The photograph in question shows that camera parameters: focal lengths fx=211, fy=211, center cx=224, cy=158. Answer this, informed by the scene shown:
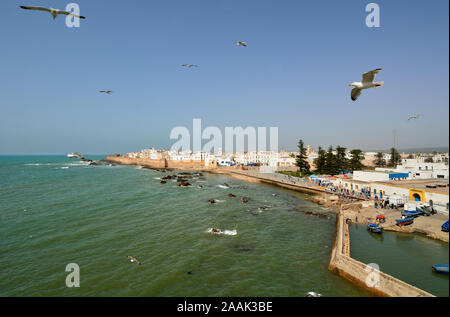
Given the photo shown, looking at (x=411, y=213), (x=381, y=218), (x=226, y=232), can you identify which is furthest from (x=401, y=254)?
(x=226, y=232)

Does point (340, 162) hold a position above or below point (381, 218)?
above

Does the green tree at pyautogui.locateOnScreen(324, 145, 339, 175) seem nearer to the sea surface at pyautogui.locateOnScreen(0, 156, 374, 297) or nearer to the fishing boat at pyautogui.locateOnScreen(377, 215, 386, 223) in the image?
the sea surface at pyautogui.locateOnScreen(0, 156, 374, 297)

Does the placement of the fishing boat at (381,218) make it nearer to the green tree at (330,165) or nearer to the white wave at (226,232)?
the white wave at (226,232)

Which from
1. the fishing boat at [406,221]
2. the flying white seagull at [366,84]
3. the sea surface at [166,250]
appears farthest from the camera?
the fishing boat at [406,221]

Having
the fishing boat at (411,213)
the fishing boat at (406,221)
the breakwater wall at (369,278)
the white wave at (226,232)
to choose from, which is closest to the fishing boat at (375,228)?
the fishing boat at (406,221)

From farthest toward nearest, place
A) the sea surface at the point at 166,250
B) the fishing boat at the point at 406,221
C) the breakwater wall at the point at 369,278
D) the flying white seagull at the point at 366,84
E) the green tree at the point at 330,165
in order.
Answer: the green tree at the point at 330,165 → the fishing boat at the point at 406,221 → the sea surface at the point at 166,250 → the breakwater wall at the point at 369,278 → the flying white seagull at the point at 366,84

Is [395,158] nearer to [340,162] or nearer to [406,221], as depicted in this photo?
[340,162]
